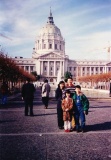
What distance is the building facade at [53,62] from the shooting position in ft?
495

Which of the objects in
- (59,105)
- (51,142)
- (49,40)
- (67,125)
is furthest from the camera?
(49,40)

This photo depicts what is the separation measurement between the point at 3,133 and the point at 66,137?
1959 millimetres

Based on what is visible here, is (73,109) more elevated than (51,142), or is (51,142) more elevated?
(73,109)

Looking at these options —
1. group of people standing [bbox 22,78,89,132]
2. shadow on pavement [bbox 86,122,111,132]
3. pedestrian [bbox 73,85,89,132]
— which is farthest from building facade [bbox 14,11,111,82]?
pedestrian [bbox 73,85,89,132]

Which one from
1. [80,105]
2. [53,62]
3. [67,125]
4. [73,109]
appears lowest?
[67,125]

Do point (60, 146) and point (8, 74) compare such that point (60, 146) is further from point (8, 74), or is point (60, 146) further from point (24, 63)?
point (24, 63)

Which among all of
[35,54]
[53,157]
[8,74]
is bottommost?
[53,157]

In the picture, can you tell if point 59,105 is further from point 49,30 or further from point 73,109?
point 49,30

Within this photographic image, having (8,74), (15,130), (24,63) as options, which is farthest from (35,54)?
(15,130)

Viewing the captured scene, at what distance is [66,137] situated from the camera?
395 inches

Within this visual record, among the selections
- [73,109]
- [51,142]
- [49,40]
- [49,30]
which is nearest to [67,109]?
[73,109]

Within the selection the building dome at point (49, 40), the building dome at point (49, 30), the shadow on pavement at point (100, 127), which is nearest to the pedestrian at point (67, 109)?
the shadow on pavement at point (100, 127)

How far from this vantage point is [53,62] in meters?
152

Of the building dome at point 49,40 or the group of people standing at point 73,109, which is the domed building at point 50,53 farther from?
the group of people standing at point 73,109
